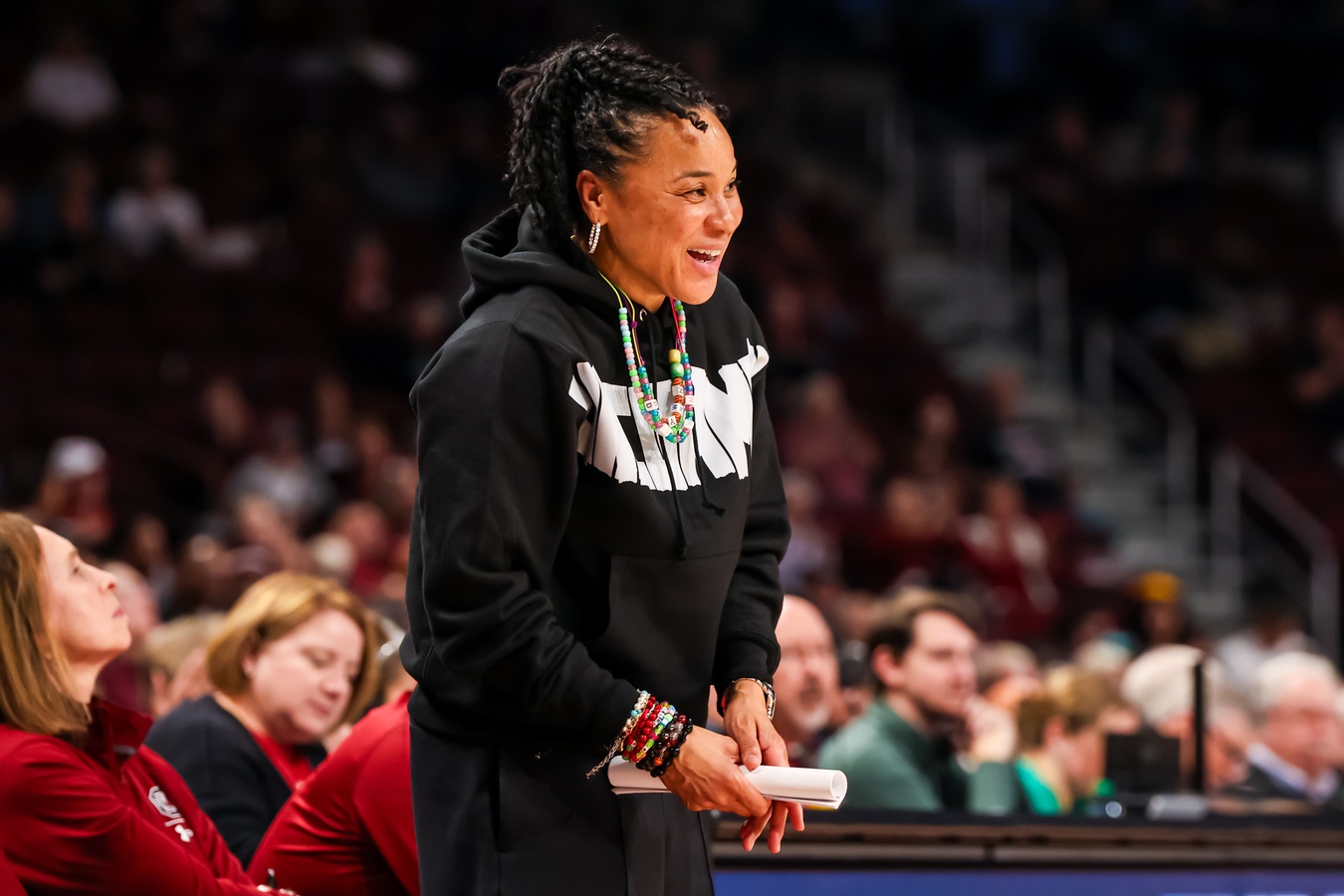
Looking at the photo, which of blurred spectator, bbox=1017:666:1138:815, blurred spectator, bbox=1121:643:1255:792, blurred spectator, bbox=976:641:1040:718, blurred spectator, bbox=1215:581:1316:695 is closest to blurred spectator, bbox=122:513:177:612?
blurred spectator, bbox=976:641:1040:718

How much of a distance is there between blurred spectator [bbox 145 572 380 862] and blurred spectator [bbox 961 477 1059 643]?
194 inches

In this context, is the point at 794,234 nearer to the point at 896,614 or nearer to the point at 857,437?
the point at 857,437

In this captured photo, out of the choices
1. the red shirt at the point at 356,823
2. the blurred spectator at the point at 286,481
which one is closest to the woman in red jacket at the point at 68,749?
the red shirt at the point at 356,823

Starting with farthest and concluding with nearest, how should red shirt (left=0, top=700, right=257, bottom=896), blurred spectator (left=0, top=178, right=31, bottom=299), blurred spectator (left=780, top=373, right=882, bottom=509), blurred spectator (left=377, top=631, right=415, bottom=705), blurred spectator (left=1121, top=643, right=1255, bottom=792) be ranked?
→ blurred spectator (left=780, top=373, right=882, bottom=509), blurred spectator (left=0, top=178, right=31, bottom=299), blurred spectator (left=1121, top=643, right=1255, bottom=792), blurred spectator (left=377, top=631, right=415, bottom=705), red shirt (left=0, top=700, right=257, bottom=896)

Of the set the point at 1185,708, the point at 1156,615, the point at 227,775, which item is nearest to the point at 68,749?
the point at 227,775

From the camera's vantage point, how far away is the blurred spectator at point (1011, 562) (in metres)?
8.07

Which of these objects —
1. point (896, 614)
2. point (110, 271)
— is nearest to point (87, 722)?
point (896, 614)

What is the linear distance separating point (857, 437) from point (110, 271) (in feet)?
12.3

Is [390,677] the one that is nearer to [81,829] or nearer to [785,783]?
[81,829]

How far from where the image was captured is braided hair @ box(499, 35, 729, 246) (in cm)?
196

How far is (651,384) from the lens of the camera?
2023mm

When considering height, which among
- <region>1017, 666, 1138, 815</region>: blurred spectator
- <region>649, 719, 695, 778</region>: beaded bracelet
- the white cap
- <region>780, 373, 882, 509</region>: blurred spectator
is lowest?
<region>649, 719, 695, 778</region>: beaded bracelet

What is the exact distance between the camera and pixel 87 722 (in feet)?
8.78

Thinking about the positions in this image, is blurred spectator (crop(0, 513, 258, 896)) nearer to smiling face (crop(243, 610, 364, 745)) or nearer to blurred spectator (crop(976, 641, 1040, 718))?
smiling face (crop(243, 610, 364, 745))
